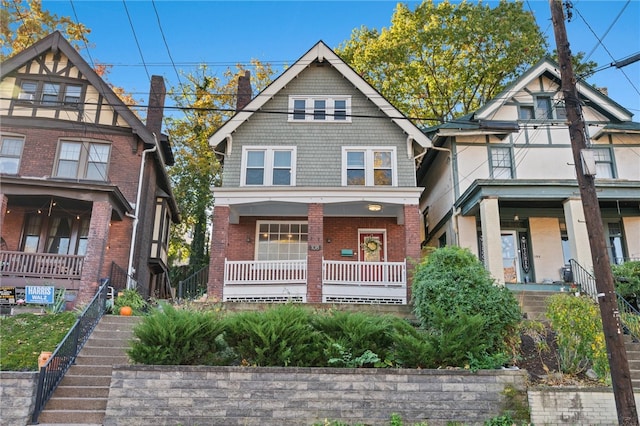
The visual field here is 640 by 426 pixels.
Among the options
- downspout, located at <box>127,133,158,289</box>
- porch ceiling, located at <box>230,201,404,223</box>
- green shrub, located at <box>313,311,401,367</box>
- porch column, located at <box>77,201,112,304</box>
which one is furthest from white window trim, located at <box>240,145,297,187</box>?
green shrub, located at <box>313,311,401,367</box>

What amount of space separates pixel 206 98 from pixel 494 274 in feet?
64.8

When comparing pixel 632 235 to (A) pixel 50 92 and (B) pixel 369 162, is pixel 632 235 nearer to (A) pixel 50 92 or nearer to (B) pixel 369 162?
(B) pixel 369 162

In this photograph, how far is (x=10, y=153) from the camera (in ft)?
53.4

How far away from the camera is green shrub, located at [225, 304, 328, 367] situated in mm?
8305

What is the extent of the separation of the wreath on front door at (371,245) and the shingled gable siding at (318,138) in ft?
8.29

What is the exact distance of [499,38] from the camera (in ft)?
84.8

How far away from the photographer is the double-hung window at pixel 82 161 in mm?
16391

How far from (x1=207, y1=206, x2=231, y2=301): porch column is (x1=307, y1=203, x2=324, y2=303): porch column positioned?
2.71 meters

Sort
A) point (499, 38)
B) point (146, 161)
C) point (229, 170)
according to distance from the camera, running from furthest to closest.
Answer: point (499, 38), point (146, 161), point (229, 170)

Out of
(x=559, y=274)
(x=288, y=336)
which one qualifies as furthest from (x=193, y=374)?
(x=559, y=274)

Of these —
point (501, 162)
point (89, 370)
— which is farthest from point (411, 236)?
point (89, 370)

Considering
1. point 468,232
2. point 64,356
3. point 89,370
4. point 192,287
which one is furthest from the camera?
point 192,287

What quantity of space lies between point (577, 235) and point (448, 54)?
15.8 meters

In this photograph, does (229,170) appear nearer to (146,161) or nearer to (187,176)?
(146,161)
